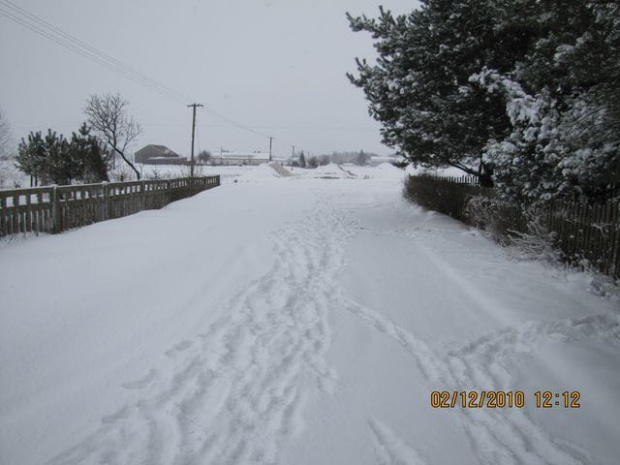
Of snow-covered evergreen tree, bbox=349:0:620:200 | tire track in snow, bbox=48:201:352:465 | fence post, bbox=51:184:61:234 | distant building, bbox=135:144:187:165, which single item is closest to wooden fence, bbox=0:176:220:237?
fence post, bbox=51:184:61:234

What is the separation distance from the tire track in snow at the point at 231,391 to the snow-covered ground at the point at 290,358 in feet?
0.05

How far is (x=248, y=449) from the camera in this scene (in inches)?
97.7

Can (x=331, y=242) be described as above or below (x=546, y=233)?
below

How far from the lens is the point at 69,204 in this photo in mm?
8727

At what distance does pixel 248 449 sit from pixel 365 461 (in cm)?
77

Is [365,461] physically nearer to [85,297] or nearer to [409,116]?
[85,297]

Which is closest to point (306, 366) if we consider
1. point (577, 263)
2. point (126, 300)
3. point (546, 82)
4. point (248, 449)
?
point (248, 449)

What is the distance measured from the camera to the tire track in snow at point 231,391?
8.08ft

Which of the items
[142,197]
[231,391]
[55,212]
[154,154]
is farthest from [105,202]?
[154,154]

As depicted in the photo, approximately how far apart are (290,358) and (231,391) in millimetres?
700
